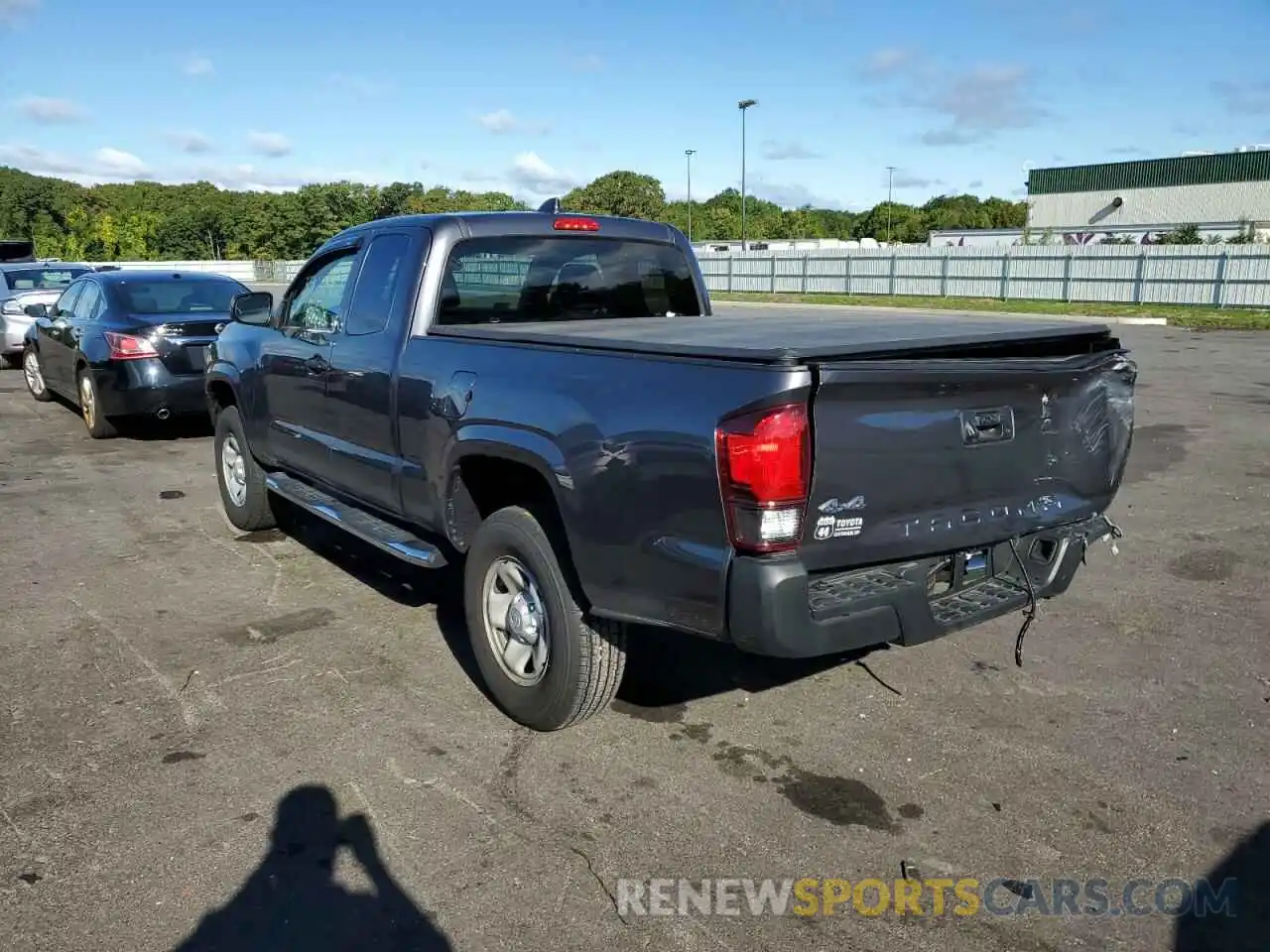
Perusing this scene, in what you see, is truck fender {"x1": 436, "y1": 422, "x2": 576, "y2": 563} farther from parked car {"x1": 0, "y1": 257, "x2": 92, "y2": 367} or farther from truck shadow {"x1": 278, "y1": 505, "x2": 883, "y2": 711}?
parked car {"x1": 0, "y1": 257, "x2": 92, "y2": 367}

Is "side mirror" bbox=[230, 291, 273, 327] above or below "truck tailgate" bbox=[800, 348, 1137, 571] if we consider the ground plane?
above

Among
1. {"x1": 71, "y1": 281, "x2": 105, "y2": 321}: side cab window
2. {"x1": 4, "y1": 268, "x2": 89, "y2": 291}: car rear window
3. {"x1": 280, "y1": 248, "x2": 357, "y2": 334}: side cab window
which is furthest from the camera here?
{"x1": 4, "y1": 268, "x2": 89, "y2": 291}: car rear window

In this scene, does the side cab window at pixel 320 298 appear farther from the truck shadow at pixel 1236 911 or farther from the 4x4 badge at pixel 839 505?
the truck shadow at pixel 1236 911

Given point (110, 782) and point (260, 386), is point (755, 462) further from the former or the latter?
point (260, 386)

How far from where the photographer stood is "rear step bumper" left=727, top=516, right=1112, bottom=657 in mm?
2975

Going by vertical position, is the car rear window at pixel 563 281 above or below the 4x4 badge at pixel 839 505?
above

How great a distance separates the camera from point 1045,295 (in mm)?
31875

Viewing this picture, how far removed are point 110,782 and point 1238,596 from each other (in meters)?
5.40

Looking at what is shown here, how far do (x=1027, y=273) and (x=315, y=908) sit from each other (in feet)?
109

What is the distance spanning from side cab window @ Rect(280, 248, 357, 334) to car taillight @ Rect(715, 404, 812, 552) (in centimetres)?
296


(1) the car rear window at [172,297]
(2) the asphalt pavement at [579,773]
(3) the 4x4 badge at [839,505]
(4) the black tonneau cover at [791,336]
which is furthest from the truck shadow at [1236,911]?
(1) the car rear window at [172,297]

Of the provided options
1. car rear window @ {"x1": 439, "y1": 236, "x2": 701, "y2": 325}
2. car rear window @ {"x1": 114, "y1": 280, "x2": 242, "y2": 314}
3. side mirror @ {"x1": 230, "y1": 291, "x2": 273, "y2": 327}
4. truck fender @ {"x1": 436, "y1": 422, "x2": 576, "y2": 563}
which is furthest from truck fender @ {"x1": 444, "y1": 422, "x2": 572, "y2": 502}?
car rear window @ {"x1": 114, "y1": 280, "x2": 242, "y2": 314}

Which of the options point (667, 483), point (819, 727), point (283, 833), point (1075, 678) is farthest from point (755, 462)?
point (1075, 678)

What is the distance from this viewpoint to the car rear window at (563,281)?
4.76 meters
